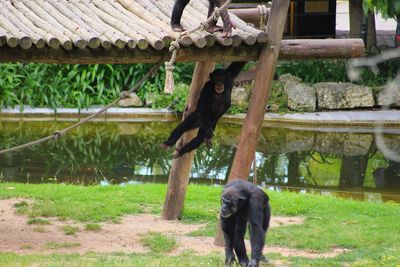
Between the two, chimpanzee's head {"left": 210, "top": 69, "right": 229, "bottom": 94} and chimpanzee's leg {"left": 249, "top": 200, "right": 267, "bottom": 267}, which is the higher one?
chimpanzee's head {"left": 210, "top": 69, "right": 229, "bottom": 94}

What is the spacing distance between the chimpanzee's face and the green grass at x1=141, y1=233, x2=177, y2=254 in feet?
7.23

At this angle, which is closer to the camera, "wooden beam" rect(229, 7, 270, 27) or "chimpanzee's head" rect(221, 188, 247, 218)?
"chimpanzee's head" rect(221, 188, 247, 218)

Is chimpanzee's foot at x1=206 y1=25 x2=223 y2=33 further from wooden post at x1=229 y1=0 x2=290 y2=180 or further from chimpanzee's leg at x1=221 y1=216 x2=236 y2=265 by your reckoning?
chimpanzee's leg at x1=221 y1=216 x2=236 y2=265

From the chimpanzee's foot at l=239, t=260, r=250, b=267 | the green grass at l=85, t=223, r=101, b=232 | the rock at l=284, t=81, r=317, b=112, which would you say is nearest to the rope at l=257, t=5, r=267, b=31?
the green grass at l=85, t=223, r=101, b=232

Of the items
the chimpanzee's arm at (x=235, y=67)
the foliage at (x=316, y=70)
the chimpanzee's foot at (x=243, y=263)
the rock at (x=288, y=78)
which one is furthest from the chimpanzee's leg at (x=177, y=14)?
the foliage at (x=316, y=70)

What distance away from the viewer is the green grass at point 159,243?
9.34 m

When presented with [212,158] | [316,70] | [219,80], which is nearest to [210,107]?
[219,80]

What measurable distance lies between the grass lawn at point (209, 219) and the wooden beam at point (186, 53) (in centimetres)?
215

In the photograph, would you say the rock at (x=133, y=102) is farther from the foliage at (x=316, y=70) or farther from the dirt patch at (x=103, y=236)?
the dirt patch at (x=103, y=236)

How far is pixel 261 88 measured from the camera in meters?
9.47

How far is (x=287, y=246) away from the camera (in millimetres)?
9609

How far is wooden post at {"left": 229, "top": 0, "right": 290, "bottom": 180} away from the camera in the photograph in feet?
30.8

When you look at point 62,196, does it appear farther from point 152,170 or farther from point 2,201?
point 152,170

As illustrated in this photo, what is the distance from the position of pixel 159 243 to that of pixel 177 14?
2.74 m
